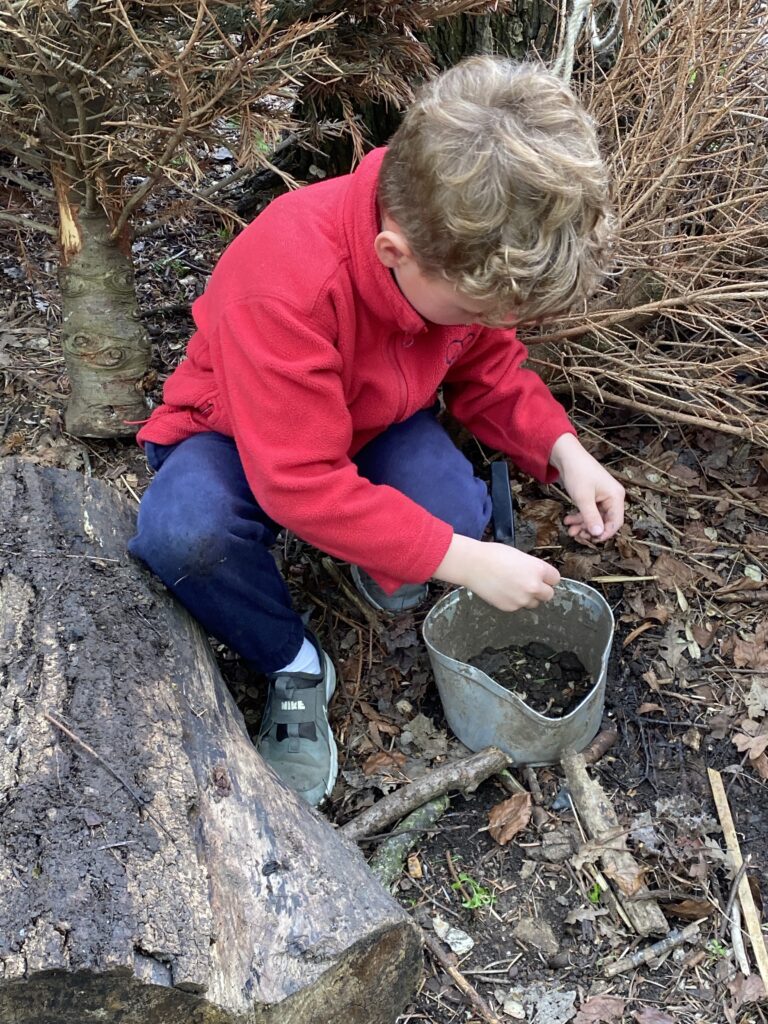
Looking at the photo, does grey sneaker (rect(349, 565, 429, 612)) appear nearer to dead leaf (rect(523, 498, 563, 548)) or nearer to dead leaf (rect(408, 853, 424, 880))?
dead leaf (rect(523, 498, 563, 548))

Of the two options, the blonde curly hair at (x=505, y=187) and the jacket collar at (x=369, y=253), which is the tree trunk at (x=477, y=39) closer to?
the jacket collar at (x=369, y=253)

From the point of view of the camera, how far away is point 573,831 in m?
1.95

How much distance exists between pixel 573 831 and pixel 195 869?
0.95 metres

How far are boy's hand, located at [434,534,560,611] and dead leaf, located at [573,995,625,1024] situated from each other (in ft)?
2.48

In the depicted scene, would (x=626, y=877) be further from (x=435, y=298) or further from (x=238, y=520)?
(x=435, y=298)

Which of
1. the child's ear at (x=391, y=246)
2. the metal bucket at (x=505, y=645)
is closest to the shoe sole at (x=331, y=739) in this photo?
the metal bucket at (x=505, y=645)

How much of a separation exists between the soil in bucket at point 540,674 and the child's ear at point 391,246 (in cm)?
112

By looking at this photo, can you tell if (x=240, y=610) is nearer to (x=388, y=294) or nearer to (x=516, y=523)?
(x=388, y=294)

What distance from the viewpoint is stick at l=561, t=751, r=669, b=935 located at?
176cm

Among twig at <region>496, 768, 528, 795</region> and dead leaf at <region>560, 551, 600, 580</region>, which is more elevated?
dead leaf at <region>560, 551, 600, 580</region>

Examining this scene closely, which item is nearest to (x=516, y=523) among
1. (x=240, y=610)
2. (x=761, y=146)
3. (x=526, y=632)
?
(x=526, y=632)

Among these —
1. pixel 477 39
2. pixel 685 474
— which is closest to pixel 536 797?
pixel 685 474

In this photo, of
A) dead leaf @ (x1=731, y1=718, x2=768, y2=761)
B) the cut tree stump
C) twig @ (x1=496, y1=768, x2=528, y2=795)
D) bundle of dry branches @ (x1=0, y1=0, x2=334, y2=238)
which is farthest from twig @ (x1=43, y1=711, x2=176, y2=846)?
dead leaf @ (x1=731, y1=718, x2=768, y2=761)

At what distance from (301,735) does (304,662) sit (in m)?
0.17
